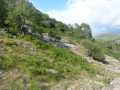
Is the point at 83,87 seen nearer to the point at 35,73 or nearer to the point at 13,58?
the point at 35,73

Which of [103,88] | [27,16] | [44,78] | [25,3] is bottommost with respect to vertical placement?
[103,88]

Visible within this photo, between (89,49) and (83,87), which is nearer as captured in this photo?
(83,87)

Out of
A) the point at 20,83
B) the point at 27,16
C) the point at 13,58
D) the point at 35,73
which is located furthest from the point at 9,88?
the point at 27,16

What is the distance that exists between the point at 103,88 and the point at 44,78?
5.18 meters

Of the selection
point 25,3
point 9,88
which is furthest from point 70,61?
point 25,3

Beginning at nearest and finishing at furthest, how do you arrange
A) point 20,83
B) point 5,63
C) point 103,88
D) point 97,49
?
point 20,83
point 5,63
point 103,88
point 97,49

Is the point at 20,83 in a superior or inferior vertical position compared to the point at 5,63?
inferior

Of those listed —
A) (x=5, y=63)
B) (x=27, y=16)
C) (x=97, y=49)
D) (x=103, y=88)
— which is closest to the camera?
(x=5, y=63)

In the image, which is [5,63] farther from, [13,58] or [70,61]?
[70,61]

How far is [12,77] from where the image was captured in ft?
19.9

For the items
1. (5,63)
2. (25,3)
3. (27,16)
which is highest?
(25,3)

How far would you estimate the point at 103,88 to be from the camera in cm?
744

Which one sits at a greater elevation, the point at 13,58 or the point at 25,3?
the point at 25,3

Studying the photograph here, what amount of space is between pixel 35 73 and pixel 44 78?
855 mm
